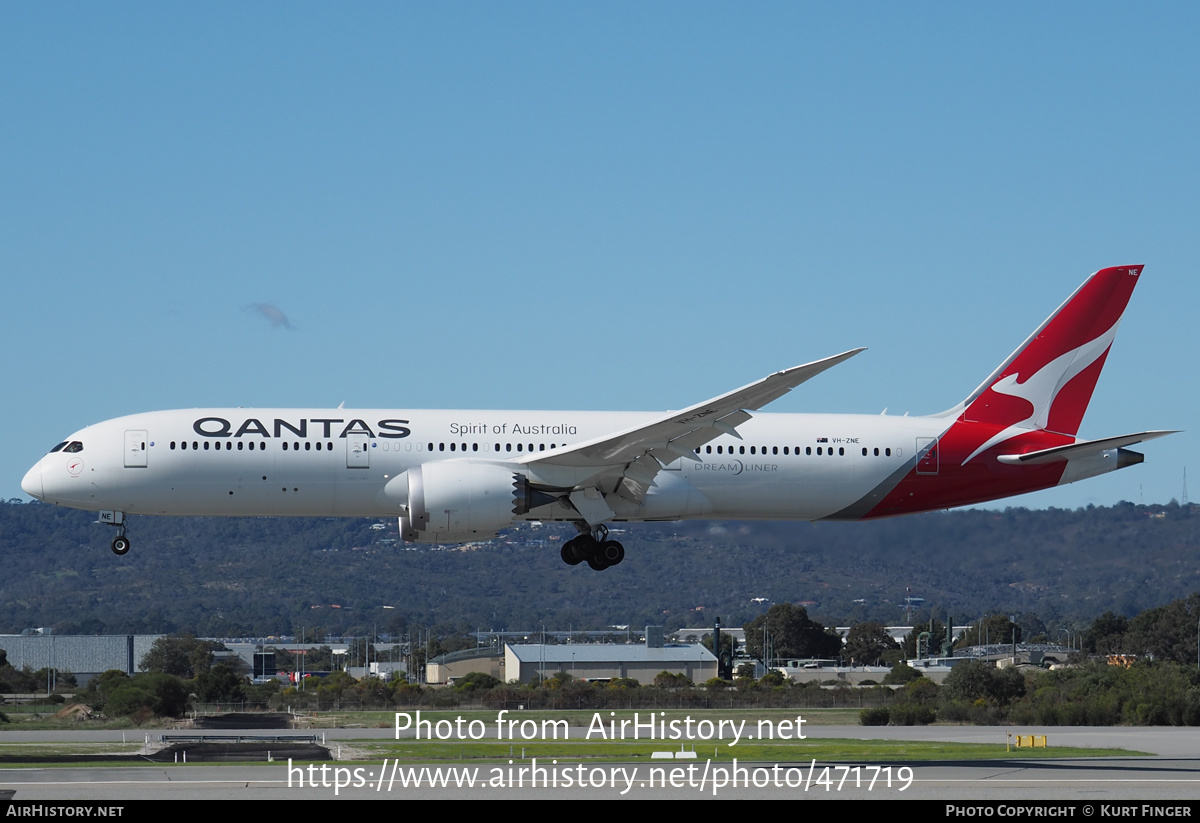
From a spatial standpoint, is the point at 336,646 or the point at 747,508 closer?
the point at 747,508

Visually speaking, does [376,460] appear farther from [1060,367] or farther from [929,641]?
[929,641]

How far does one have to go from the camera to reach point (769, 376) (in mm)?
27359

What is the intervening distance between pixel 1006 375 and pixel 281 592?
382 ft

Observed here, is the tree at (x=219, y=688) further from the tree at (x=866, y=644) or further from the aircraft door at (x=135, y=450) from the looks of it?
the tree at (x=866, y=644)

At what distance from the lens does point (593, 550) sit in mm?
32688

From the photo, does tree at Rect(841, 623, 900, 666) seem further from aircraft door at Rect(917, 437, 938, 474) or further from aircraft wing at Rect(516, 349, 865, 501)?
aircraft wing at Rect(516, 349, 865, 501)

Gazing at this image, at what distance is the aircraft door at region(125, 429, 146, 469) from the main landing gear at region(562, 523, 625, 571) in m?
9.73

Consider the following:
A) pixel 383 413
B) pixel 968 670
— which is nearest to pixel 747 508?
pixel 383 413

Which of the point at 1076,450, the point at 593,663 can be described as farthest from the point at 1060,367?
the point at 593,663

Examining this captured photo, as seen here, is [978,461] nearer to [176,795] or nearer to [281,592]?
[176,795]

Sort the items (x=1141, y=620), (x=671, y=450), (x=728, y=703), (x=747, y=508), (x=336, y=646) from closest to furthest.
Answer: (x=671, y=450) < (x=747, y=508) < (x=728, y=703) < (x=1141, y=620) < (x=336, y=646)

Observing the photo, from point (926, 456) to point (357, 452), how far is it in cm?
1350

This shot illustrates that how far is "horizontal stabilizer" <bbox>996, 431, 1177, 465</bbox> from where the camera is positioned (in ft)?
101

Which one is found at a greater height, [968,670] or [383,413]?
[383,413]
